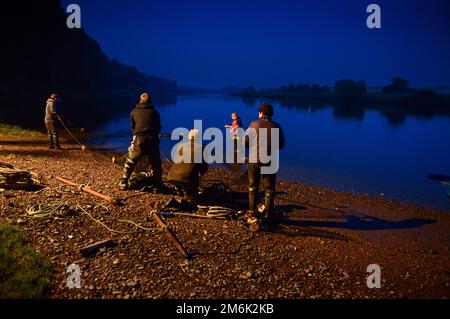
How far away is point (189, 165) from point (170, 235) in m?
2.15

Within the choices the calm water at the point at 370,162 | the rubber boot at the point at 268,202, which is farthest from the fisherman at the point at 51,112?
the rubber boot at the point at 268,202

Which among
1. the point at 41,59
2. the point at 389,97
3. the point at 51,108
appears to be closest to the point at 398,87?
the point at 389,97

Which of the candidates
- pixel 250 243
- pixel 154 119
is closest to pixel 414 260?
pixel 250 243

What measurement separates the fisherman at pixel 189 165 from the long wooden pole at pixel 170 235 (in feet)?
3.85

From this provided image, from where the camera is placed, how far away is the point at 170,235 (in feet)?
22.3

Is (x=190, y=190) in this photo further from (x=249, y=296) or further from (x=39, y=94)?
(x=39, y=94)

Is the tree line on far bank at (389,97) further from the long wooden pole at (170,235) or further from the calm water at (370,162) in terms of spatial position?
the long wooden pole at (170,235)

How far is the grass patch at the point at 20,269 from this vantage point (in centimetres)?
465

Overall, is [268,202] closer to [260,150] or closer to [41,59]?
[260,150]

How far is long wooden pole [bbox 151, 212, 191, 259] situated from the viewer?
622 cm

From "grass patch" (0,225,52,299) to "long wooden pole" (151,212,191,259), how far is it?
2.19m

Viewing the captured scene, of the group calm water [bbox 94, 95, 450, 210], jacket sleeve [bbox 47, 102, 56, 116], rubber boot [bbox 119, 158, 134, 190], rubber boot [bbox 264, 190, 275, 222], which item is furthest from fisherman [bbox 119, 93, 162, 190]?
calm water [bbox 94, 95, 450, 210]

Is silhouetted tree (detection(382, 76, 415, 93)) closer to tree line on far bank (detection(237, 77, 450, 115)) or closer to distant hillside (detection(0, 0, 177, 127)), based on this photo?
tree line on far bank (detection(237, 77, 450, 115))
